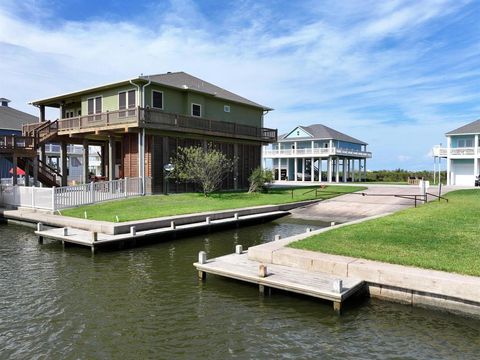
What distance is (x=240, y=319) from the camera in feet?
25.7

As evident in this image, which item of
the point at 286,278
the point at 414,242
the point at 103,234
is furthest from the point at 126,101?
the point at 414,242

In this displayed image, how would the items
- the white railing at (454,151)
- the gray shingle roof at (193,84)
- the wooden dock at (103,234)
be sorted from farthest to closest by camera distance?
the white railing at (454,151)
the gray shingle roof at (193,84)
the wooden dock at (103,234)

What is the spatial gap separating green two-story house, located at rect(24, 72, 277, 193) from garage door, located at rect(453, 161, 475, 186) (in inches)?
961

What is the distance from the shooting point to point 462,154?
41875mm

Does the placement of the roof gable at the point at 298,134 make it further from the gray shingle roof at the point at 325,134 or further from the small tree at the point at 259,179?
the small tree at the point at 259,179

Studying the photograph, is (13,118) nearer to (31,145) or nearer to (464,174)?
(31,145)

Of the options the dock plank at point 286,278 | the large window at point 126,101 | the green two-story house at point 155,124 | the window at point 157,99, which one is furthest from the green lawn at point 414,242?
the large window at point 126,101

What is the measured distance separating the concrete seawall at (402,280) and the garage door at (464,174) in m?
39.5

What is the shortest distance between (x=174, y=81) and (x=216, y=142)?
541 centimetres

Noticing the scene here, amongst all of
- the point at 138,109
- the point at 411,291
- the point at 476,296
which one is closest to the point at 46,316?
the point at 411,291

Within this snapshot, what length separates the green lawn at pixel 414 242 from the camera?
938cm

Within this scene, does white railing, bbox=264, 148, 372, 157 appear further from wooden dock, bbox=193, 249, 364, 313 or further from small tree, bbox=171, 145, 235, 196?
wooden dock, bbox=193, 249, 364, 313

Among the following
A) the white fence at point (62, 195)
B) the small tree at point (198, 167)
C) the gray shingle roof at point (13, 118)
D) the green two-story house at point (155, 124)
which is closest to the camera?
the white fence at point (62, 195)

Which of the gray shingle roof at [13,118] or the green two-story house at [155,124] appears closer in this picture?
the green two-story house at [155,124]
